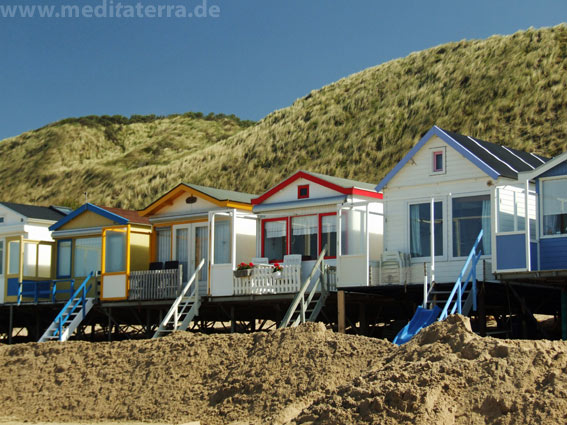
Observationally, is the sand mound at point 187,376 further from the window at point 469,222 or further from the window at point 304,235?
the window at point 304,235

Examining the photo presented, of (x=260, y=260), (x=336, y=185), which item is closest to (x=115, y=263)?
A: (x=260, y=260)

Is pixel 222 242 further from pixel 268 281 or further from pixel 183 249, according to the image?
pixel 268 281

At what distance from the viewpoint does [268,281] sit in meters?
25.6

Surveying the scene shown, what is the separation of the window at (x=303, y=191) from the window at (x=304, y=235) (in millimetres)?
590

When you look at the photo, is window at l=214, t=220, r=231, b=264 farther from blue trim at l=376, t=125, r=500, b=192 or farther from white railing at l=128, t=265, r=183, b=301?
blue trim at l=376, t=125, r=500, b=192

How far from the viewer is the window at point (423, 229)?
23.8 m

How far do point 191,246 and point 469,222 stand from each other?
30.9ft

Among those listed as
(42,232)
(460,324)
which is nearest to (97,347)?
(460,324)

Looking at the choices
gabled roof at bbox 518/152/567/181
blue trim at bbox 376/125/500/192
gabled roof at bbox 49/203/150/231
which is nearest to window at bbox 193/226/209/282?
gabled roof at bbox 49/203/150/231

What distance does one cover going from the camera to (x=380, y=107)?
6781 centimetres

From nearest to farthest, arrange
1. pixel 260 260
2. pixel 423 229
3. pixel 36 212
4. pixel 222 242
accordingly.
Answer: pixel 423 229, pixel 260 260, pixel 222 242, pixel 36 212

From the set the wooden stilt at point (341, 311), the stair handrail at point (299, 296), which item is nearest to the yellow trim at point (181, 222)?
the stair handrail at point (299, 296)

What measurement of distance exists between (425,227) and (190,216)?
812 centimetres

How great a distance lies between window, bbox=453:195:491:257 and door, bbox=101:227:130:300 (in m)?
10.5
